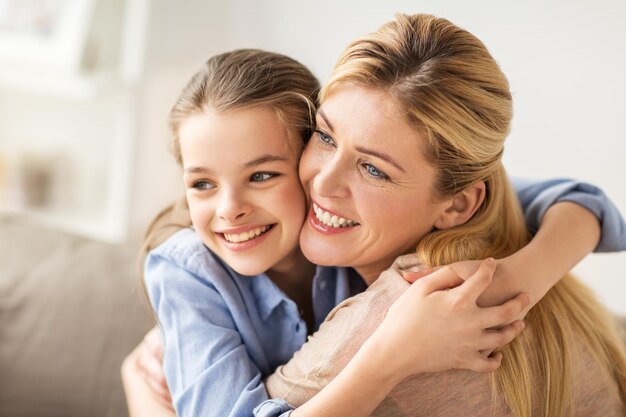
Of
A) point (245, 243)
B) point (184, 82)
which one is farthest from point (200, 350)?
point (184, 82)

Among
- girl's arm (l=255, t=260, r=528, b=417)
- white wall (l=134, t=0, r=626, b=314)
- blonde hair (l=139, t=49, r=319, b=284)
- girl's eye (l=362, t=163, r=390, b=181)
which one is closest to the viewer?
girl's arm (l=255, t=260, r=528, b=417)

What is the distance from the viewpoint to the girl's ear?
138 cm

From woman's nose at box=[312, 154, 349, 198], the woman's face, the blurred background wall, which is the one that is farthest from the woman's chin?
the blurred background wall

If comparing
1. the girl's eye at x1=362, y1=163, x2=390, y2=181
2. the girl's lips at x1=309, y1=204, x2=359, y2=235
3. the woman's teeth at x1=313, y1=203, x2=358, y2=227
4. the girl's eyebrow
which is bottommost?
the girl's lips at x1=309, y1=204, x2=359, y2=235

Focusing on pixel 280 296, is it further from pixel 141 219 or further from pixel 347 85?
pixel 141 219

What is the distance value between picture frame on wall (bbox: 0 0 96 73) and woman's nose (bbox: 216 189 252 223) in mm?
1678

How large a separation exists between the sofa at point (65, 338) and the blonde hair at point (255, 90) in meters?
0.80

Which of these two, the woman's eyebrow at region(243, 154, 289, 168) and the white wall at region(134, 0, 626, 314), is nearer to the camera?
the woman's eyebrow at region(243, 154, 289, 168)

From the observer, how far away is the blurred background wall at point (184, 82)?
6.58 feet

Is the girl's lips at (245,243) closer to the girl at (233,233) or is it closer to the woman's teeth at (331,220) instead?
the girl at (233,233)

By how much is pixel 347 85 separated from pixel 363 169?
0.48ft

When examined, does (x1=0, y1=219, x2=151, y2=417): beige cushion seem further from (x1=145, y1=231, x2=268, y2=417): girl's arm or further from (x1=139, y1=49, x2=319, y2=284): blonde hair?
(x1=139, y1=49, x2=319, y2=284): blonde hair

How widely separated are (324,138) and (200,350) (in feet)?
1.45

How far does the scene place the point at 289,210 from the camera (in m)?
1.43
